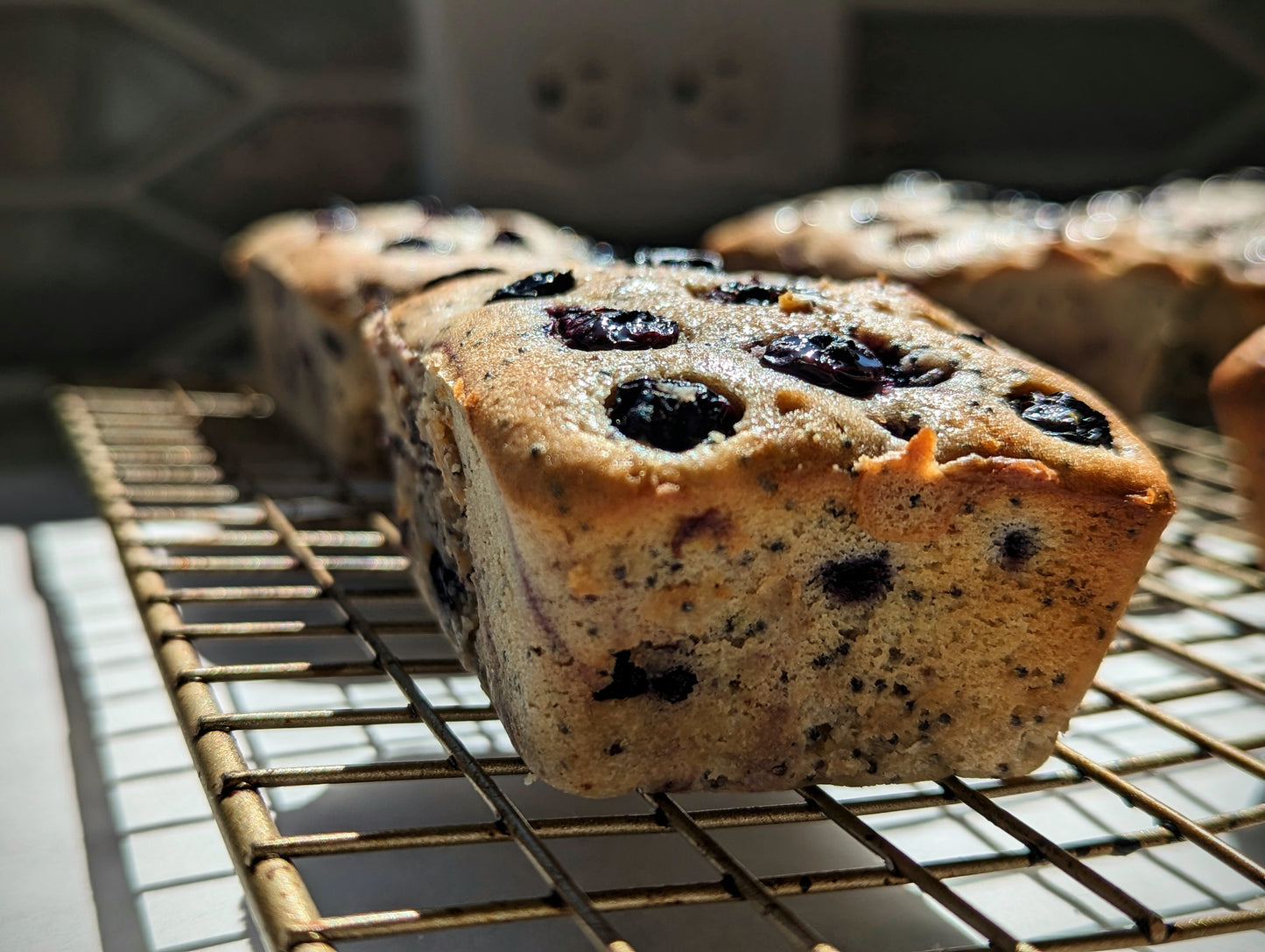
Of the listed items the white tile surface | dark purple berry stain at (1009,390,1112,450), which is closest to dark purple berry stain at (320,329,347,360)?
the white tile surface

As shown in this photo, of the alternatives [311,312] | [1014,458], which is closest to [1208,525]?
[1014,458]

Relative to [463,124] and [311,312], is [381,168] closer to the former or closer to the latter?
[463,124]

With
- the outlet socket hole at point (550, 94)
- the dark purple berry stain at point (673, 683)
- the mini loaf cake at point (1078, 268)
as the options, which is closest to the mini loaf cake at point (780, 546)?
the dark purple berry stain at point (673, 683)

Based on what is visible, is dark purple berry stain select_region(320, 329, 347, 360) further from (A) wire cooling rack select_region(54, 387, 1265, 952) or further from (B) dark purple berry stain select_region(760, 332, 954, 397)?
Result: (B) dark purple berry stain select_region(760, 332, 954, 397)

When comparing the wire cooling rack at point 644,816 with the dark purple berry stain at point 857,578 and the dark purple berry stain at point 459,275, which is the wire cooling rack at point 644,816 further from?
the dark purple berry stain at point 459,275

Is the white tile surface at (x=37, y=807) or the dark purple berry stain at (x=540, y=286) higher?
the dark purple berry stain at (x=540, y=286)

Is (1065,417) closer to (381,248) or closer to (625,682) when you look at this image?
(625,682)

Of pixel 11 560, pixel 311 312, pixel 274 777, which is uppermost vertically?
pixel 311 312
